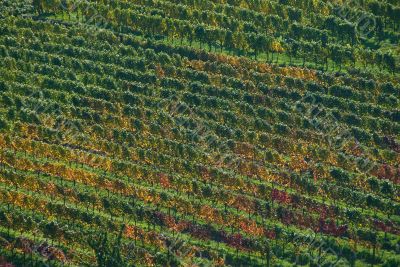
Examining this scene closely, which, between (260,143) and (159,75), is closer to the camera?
(260,143)

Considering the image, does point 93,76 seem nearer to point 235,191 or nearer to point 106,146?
point 106,146

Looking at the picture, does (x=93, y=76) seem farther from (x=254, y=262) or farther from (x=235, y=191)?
(x=254, y=262)

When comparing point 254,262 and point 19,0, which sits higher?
point 19,0

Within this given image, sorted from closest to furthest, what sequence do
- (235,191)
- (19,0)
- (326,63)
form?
(235,191), (326,63), (19,0)

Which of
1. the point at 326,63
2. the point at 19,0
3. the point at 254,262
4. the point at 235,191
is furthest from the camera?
the point at 19,0

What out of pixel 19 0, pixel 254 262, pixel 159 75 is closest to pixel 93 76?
pixel 159 75

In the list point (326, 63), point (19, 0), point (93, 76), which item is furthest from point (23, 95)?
point (326, 63)
